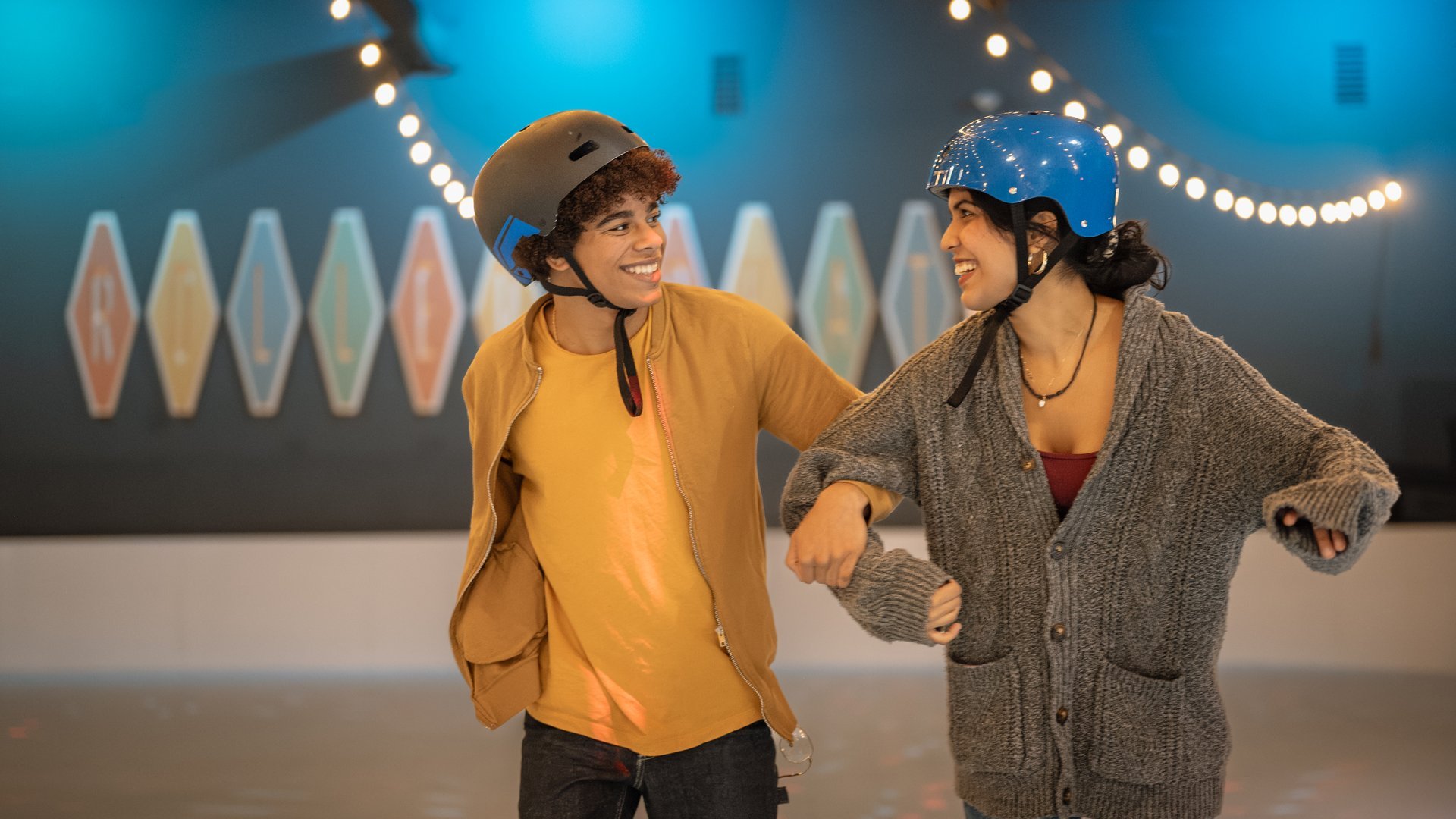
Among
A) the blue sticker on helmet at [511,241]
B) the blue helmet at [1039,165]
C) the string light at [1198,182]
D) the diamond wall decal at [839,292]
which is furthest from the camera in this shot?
the diamond wall decal at [839,292]

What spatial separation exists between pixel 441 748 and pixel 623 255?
2.78 m

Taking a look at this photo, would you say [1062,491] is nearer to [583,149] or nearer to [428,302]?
[583,149]

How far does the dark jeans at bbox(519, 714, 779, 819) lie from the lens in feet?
6.72

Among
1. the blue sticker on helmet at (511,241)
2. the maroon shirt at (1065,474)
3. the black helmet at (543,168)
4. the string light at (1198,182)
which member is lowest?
the maroon shirt at (1065,474)

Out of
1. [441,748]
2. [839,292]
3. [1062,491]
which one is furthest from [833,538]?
[839,292]

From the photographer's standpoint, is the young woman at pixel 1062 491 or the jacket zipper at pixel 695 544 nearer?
the young woman at pixel 1062 491

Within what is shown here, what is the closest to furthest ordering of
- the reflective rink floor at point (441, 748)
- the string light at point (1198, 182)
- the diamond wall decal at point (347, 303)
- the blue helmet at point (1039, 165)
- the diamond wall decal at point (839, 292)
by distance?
the blue helmet at point (1039, 165), the reflective rink floor at point (441, 748), the string light at point (1198, 182), the diamond wall decal at point (839, 292), the diamond wall decal at point (347, 303)

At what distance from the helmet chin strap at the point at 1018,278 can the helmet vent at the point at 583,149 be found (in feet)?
2.38

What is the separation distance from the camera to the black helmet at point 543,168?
6.86 ft

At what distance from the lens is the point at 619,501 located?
2090mm

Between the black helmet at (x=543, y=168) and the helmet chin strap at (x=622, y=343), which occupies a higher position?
the black helmet at (x=543, y=168)

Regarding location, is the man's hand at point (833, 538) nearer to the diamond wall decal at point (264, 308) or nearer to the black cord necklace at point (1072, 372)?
the black cord necklace at point (1072, 372)

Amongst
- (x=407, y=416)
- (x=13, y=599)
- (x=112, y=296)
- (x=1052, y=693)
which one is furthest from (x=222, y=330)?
(x=1052, y=693)

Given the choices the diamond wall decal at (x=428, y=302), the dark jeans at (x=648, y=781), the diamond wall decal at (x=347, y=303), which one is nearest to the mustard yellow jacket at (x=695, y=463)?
the dark jeans at (x=648, y=781)
